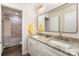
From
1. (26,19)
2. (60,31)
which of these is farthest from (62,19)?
(26,19)

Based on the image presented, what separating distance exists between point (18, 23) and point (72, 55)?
1958mm

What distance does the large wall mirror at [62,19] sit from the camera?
4.59ft

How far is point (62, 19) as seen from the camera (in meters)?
1.66

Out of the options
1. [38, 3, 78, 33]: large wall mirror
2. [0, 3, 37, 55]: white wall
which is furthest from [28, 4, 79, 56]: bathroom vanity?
[0, 3, 37, 55]: white wall

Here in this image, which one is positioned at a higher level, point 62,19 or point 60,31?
point 62,19

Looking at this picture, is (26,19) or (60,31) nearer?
(60,31)

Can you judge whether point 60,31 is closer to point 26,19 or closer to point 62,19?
point 62,19

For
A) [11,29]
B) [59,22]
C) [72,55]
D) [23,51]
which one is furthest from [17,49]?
[72,55]

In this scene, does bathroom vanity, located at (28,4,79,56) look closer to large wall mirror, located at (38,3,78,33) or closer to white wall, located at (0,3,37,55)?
large wall mirror, located at (38,3,78,33)

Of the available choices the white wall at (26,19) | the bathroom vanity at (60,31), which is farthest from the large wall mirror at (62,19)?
the white wall at (26,19)

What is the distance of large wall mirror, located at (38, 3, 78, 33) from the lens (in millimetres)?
1398

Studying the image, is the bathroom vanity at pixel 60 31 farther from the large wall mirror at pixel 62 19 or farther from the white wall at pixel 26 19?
the white wall at pixel 26 19

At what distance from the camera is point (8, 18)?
2293mm

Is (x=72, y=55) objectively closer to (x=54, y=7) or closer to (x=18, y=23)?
(x=54, y=7)
